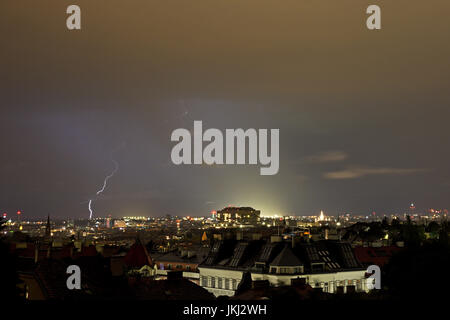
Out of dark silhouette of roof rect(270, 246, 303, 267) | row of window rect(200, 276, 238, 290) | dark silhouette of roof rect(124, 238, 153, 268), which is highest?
dark silhouette of roof rect(270, 246, 303, 267)

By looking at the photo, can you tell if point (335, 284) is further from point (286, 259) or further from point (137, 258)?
point (137, 258)

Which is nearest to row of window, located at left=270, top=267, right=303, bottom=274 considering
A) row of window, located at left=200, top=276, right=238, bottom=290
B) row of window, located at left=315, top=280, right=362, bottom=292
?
row of window, located at left=315, top=280, right=362, bottom=292

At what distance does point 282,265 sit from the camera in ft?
215

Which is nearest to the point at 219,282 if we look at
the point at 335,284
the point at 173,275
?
the point at 335,284

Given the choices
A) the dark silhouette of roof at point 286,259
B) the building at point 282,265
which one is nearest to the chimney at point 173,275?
the building at point 282,265

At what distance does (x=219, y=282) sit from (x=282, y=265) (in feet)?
31.0

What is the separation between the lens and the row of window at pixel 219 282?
69.6 m

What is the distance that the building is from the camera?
65.7m

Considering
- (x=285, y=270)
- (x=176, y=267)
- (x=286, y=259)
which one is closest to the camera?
(x=285, y=270)

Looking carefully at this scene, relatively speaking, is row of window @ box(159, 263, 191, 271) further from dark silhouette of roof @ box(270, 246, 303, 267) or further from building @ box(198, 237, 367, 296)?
dark silhouette of roof @ box(270, 246, 303, 267)
